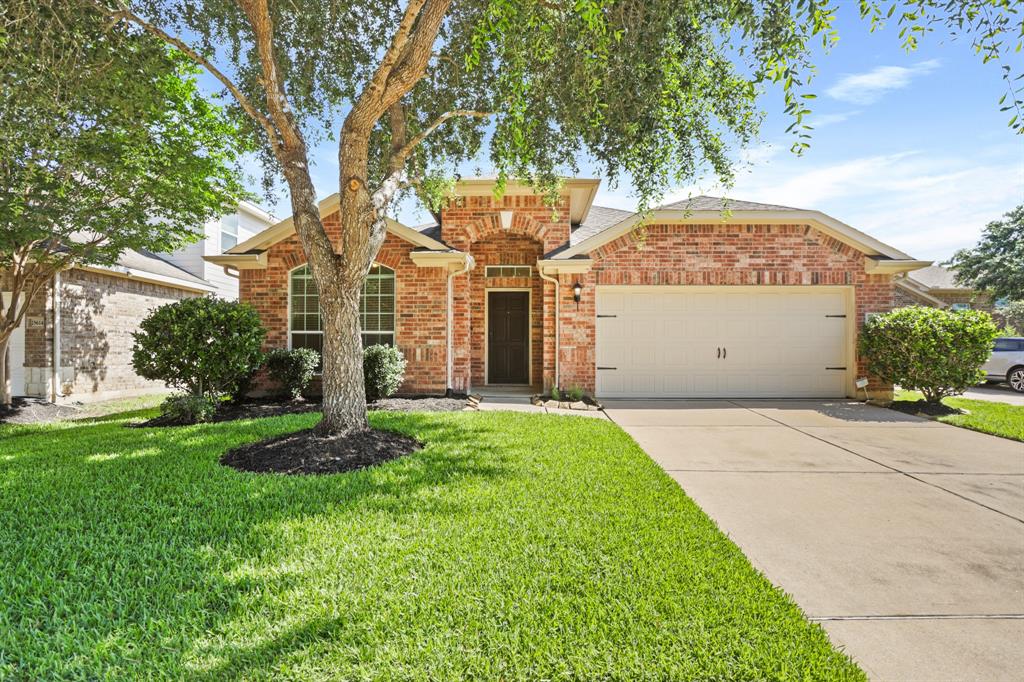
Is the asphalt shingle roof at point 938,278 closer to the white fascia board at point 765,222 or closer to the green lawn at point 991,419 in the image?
the green lawn at point 991,419

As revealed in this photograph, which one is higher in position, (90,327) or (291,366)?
(90,327)

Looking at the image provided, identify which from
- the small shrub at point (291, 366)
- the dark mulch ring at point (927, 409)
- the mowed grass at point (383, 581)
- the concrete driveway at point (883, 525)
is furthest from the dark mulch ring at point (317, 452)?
the dark mulch ring at point (927, 409)

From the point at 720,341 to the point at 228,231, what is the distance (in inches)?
584

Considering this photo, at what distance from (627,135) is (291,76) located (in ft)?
17.9

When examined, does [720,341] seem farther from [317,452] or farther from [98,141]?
[98,141]

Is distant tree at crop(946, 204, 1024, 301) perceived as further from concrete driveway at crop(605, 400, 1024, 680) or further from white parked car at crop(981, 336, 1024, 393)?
concrete driveway at crop(605, 400, 1024, 680)

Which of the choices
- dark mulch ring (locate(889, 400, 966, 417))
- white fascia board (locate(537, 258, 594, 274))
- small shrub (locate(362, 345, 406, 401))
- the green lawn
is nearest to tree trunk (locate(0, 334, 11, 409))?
small shrub (locate(362, 345, 406, 401))

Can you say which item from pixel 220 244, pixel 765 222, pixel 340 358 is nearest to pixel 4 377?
pixel 220 244

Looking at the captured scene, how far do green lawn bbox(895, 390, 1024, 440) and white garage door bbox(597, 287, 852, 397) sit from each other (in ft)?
7.08

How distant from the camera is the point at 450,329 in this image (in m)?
10.1

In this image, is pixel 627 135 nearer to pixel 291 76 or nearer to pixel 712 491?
pixel 712 491

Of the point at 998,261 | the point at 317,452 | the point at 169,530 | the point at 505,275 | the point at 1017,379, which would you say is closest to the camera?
the point at 169,530

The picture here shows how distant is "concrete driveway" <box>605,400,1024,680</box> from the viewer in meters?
2.43

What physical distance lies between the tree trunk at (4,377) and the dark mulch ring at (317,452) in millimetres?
6811
